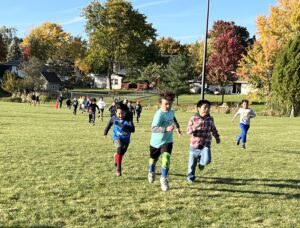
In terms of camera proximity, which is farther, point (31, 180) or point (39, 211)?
point (31, 180)

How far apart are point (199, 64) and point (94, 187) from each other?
79852 millimetres

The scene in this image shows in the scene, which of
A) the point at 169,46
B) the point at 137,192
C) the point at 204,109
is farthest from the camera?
the point at 169,46

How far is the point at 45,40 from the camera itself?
4112 inches

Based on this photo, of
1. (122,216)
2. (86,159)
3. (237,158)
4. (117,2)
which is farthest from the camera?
(117,2)

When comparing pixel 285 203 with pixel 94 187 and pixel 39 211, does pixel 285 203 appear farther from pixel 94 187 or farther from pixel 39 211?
pixel 39 211

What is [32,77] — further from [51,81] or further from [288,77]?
[288,77]

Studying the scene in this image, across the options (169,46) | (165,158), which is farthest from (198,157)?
(169,46)

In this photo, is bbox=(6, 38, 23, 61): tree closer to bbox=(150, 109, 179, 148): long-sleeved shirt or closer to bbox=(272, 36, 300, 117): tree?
bbox=(272, 36, 300, 117): tree

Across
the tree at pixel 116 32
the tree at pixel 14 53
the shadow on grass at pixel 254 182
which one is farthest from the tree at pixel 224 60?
the tree at pixel 14 53

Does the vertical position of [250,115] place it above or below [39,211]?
above

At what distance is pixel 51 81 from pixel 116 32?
19.3 metres

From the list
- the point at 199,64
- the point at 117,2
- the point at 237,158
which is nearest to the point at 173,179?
the point at 237,158

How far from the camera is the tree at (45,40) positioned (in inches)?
3954

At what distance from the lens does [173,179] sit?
347 inches
